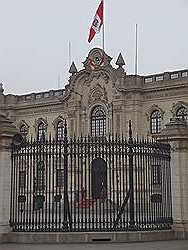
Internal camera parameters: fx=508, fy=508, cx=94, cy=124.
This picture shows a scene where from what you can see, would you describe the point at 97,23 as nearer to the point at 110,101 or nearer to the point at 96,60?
the point at 96,60

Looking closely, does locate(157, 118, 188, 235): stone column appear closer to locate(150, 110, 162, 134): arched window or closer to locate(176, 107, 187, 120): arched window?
locate(176, 107, 187, 120): arched window

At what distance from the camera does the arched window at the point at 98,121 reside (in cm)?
4791

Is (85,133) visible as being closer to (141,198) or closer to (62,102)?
(62,102)

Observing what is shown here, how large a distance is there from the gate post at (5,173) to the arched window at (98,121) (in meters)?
32.1

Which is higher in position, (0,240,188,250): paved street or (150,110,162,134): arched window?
(150,110,162,134): arched window

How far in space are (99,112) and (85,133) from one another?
7.89 ft

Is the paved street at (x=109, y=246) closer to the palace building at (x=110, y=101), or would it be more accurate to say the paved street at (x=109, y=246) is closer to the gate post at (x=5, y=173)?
the gate post at (x=5, y=173)

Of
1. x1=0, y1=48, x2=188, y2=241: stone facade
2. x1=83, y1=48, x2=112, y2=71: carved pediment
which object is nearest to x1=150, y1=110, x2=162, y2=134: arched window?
x1=0, y1=48, x2=188, y2=241: stone facade

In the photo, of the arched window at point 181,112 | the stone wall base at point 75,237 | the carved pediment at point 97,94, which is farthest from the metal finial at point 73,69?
the stone wall base at point 75,237

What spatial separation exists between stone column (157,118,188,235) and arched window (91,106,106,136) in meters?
30.8

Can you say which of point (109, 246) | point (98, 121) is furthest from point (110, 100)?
point (109, 246)

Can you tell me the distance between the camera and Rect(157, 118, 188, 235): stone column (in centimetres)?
1631

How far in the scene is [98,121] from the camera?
48.3 meters

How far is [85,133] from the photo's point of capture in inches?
1897
